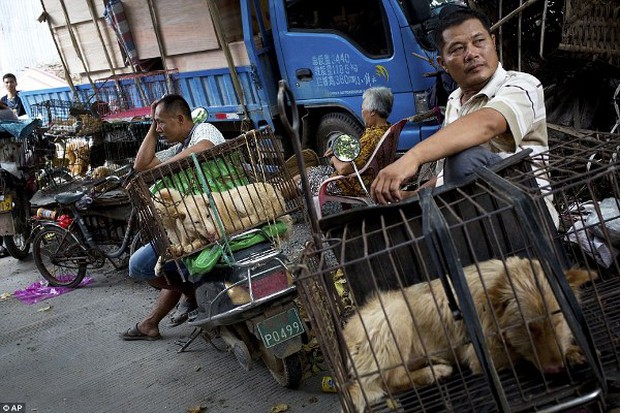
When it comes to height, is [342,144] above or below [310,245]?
below

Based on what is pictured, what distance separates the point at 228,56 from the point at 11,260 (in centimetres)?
439

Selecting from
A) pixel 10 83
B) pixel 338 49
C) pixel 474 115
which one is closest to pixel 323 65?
pixel 338 49

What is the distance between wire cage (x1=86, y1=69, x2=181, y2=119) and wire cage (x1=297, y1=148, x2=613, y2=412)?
8.15 meters

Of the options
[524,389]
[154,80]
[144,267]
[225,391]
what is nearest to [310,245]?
[524,389]

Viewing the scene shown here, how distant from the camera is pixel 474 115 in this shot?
91.1 inches

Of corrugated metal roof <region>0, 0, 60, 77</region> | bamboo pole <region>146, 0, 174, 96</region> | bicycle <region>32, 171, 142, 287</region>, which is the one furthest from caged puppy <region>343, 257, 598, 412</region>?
corrugated metal roof <region>0, 0, 60, 77</region>

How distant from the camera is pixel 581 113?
539cm

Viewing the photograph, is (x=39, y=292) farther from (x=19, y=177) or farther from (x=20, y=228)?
(x=19, y=177)

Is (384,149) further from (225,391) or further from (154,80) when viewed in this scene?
(154,80)

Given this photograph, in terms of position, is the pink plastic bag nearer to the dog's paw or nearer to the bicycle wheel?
the bicycle wheel

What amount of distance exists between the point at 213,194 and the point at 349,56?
162 inches

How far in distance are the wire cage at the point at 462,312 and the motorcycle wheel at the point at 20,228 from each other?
691 centimetres

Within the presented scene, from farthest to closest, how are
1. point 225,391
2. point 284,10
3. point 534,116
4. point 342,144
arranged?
point 284,10, point 342,144, point 225,391, point 534,116

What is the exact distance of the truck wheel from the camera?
26.1 ft
